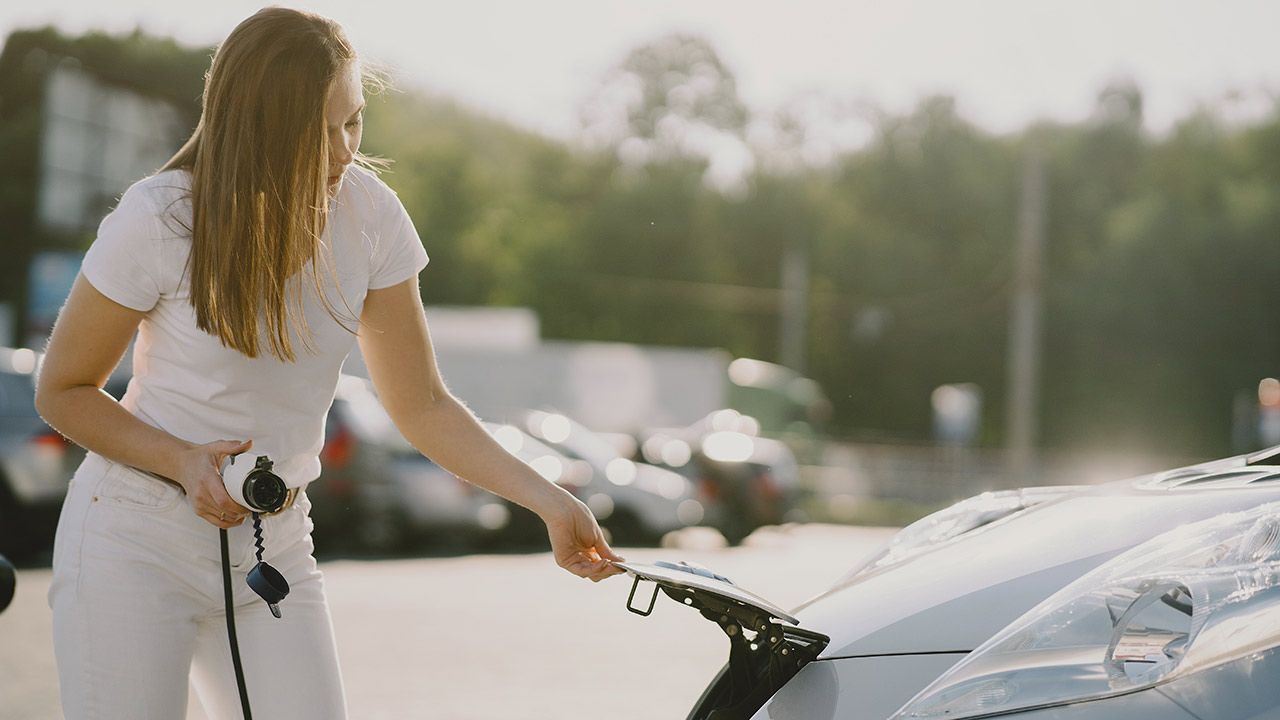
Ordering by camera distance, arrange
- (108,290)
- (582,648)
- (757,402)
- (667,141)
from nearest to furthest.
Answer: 1. (108,290)
2. (582,648)
3. (757,402)
4. (667,141)

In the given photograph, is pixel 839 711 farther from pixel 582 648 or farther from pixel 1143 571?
pixel 582 648

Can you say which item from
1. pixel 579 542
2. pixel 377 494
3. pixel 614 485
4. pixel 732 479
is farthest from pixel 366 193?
pixel 732 479

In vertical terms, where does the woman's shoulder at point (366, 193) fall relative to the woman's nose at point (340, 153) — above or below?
below

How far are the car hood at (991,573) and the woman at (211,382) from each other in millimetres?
824

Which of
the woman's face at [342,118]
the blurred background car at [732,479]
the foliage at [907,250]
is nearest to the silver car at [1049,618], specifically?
the woman's face at [342,118]

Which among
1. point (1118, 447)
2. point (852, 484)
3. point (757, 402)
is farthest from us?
point (1118, 447)

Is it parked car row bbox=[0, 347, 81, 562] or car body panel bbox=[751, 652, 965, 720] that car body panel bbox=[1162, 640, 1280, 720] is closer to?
car body panel bbox=[751, 652, 965, 720]

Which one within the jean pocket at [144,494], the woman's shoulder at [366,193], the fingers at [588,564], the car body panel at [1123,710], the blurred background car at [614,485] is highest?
the woman's shoulder at [366,193]

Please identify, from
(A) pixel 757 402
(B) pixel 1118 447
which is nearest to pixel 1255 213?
(B) pixel 1118 447

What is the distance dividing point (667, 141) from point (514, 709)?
5371 cm

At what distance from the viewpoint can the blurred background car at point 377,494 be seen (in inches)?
530

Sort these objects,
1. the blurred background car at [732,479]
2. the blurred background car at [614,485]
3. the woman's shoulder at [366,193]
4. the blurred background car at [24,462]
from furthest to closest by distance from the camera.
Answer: the blurred background car at [732,479]
the blurred background car at [614,485]
the blurred background car at [24,462]
the woman's shoulder at [366,193]

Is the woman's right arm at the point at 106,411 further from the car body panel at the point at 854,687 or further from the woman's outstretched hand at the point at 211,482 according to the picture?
the car body panel at the point at 854,687

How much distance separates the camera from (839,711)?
2070mm
